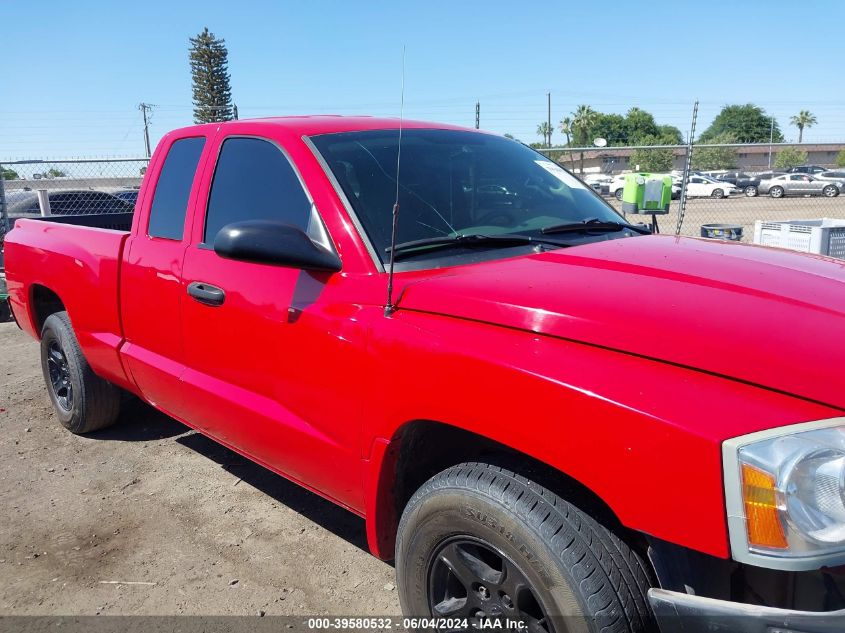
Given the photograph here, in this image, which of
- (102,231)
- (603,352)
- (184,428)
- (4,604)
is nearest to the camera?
(603,352)

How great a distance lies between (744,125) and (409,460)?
11276cm

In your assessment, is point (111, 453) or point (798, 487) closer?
point (798, 487)

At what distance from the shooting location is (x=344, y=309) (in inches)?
93.6

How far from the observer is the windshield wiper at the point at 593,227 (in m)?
2.84

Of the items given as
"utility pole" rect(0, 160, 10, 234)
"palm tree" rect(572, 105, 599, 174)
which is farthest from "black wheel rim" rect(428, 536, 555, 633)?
"palm tree" rect(572, 105, 599, 174)

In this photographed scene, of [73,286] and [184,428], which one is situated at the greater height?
[73,286]

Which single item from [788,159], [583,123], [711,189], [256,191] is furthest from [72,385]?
[583,123]

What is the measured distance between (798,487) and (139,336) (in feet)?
9.94

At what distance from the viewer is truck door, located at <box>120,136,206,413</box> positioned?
10.7 feet

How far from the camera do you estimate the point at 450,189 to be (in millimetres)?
2844

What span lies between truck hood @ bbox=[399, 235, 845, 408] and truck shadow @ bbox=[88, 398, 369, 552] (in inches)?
63.1

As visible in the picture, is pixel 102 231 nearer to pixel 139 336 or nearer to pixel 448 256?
pixel 139 336

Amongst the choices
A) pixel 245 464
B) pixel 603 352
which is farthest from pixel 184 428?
pixel 603 352

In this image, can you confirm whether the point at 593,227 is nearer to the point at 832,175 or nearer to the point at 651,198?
the point at 651,198
